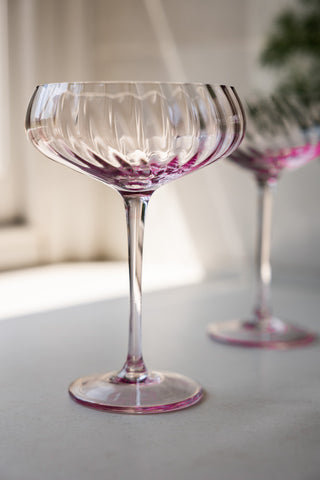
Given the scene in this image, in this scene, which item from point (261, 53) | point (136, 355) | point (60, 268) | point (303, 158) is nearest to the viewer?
point (136, 355)

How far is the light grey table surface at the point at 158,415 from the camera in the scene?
0.55 m

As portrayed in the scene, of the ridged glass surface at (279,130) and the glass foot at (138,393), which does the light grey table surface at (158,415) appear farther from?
the ridged glass surface at (279,130)

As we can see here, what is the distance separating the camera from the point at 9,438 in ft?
1.96

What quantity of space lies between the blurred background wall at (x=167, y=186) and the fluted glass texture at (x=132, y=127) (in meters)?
0.98

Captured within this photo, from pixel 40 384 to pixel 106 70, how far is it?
119 centimetres

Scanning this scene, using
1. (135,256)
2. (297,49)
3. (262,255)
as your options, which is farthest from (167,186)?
(135,256)

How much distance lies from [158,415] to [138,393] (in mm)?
37

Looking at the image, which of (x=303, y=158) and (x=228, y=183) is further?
(x=228, y=183)

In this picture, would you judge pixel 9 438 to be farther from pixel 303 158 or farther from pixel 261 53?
pixel 261 53

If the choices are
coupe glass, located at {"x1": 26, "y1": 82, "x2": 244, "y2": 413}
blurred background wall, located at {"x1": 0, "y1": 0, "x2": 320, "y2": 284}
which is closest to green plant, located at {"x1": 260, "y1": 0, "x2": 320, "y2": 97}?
blurred background wall, located at {"x1": 0, "y1": 0, "x2": 320, "y2": 284}

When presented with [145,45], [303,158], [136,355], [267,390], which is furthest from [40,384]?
[145,45]

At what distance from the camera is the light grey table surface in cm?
55

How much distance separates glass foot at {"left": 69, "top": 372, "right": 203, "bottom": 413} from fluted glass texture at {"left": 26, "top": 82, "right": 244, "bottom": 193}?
0.63ft

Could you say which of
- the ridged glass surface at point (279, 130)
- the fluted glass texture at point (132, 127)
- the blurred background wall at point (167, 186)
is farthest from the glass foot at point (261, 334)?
the blurred background wall at point (167, 186)
